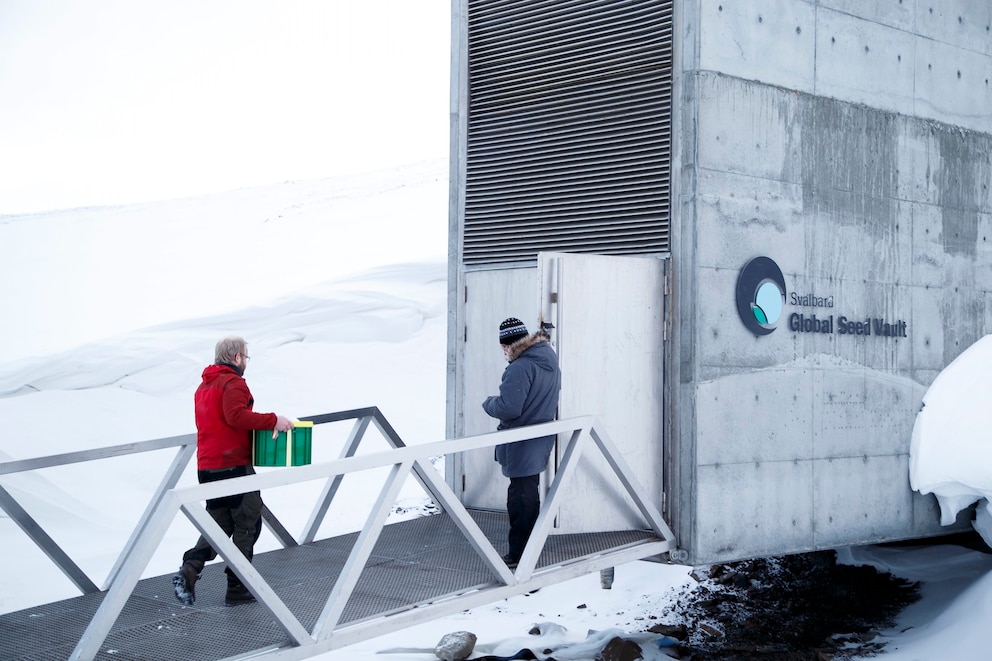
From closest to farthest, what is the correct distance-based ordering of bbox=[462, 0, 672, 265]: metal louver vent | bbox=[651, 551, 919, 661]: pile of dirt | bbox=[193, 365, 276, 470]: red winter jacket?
bbox=[193, 365, 276, 470]: red winter jacket
bbox=[462, 0, 672, 265]: metal louver vent
bbox=[651, 551, 919, 661]: pile of dirt

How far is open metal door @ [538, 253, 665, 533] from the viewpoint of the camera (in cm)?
658

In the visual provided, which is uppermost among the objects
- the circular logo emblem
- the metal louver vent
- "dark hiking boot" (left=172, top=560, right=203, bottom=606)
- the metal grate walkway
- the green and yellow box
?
the metal louver vent

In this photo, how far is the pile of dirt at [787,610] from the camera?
8906 mm

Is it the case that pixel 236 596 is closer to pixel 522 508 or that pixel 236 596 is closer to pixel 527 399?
pixel 522 508

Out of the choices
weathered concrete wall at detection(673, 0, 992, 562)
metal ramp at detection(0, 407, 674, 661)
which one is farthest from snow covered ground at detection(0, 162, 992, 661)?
metal ramp at detection(0, 407, 674, 661)

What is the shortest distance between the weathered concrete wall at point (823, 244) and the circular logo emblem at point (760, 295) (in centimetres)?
7

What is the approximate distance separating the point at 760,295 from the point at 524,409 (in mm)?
2021

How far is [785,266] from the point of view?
7129 mm

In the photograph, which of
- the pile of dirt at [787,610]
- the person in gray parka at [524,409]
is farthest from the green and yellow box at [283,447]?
the pile of dirt at [787,610]

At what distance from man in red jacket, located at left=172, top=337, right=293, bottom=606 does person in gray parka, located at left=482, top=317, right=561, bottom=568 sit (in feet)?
4.26

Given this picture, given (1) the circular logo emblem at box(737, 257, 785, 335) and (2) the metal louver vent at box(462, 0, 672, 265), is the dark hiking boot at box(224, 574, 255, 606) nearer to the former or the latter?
(2) the metal louver vent at box(462, 0, 672, 265)

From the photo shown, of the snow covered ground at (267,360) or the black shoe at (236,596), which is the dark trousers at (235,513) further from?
the snow covered ground at (267,360)

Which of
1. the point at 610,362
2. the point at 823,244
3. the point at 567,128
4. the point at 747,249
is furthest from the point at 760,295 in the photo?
the point at 567,128

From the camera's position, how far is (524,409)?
6000mm
